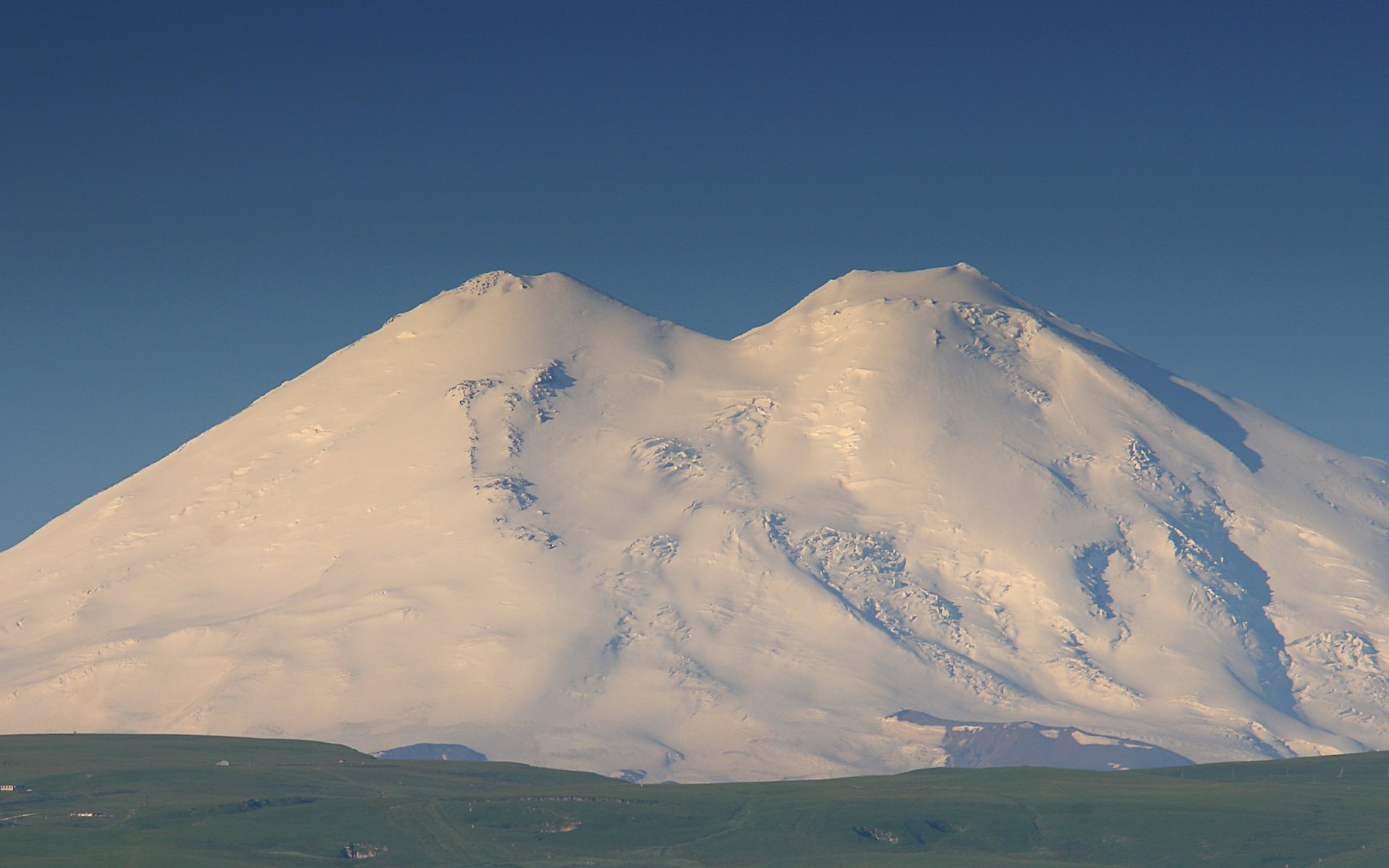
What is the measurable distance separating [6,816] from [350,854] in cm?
3776

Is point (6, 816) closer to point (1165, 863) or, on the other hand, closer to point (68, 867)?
point (68, 867)

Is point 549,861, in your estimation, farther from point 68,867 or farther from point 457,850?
point 68,867

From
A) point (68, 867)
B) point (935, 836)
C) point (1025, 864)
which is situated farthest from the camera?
point (935, 836)

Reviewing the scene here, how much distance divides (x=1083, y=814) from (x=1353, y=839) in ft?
83.9

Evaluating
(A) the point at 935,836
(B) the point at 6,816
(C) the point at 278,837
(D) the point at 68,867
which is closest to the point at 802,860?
(A) the point at 935,836

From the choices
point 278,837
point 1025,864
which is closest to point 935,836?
point 1025,864

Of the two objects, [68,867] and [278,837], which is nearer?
[68,867]

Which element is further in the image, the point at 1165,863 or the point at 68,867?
the point at 1165,863

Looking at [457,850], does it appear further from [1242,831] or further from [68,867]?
[1242,831]

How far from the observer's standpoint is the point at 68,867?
16812 centimetres

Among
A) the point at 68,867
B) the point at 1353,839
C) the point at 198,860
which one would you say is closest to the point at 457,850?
the point at 198,860

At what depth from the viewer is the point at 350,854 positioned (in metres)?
184

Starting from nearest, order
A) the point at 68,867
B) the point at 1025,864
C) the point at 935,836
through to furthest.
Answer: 1. the point at 68,867
2. the point at 1025,864
3. the point at 935,836

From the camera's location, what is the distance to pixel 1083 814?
7864 inches
